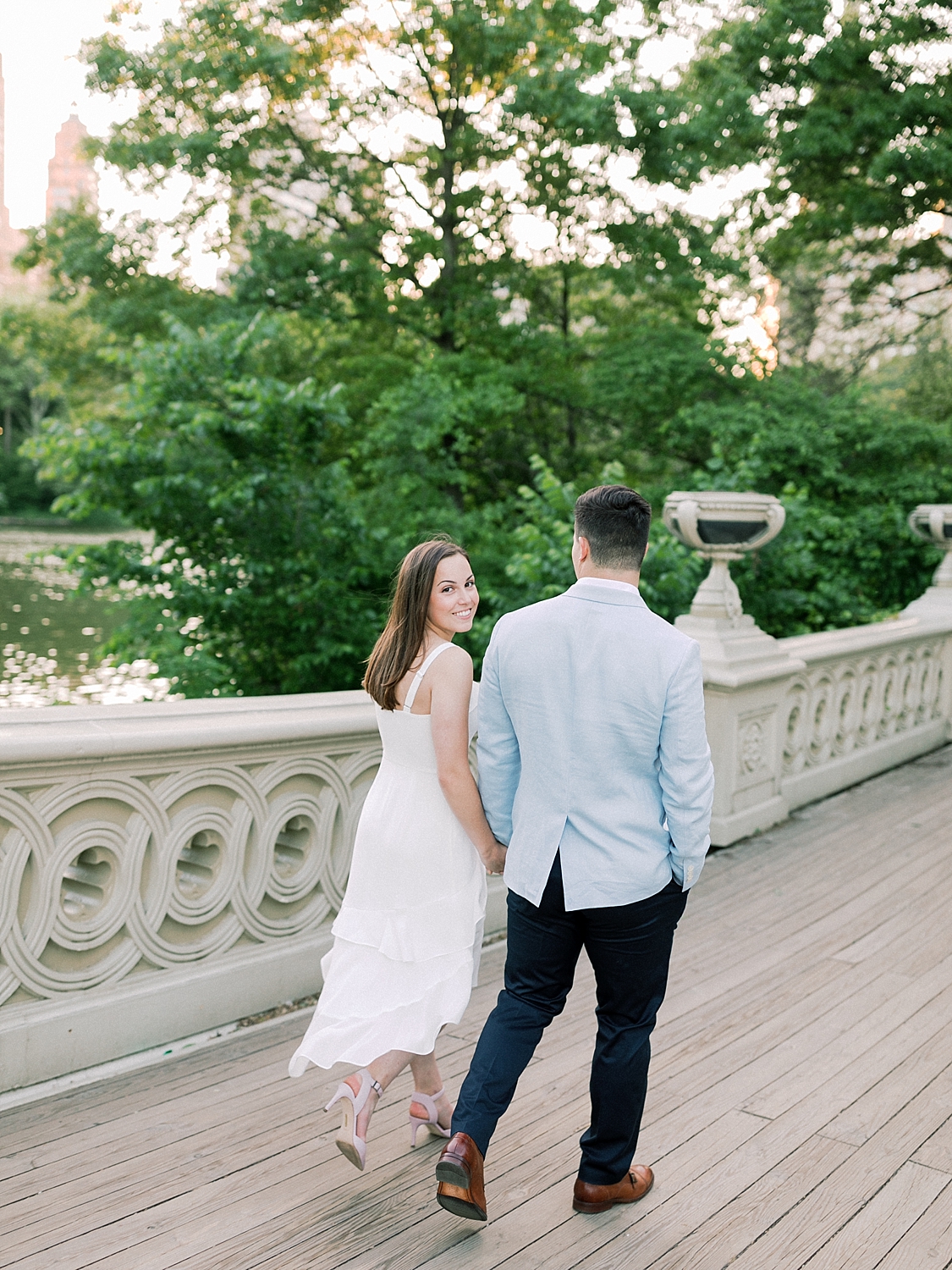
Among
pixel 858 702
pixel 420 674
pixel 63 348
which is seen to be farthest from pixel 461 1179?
pixel 63 348

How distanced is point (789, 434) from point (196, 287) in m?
8.61

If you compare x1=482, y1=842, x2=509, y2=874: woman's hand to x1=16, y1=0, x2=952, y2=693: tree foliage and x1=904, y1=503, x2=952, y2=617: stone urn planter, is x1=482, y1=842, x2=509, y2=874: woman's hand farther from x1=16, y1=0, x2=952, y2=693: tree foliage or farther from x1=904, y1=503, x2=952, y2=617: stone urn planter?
x1=904, y1=503, x2=952, y2=617: stone urn planter

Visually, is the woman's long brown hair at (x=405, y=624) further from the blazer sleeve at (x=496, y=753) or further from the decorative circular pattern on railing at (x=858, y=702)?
the decorative circular pattern on railing at (x=858, y=702)

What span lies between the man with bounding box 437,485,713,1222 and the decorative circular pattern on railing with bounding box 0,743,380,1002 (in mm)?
1363

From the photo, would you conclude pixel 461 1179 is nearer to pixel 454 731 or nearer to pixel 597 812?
pixel 597 812

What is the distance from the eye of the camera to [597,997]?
8.49 feet

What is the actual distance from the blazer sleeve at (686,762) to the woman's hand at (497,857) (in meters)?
0.48

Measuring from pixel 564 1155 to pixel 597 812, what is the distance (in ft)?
3.76

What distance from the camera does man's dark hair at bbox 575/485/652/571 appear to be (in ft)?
8.14

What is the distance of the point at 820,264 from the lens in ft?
54.2

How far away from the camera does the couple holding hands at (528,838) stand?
2.46 m

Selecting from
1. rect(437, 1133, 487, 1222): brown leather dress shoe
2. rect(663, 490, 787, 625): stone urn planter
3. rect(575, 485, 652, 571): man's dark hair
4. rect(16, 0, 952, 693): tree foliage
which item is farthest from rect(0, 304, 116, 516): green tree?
rect(437, 1133, 487, 1222): brown leather dress shoe

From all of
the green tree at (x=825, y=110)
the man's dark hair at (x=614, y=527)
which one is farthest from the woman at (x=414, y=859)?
the green tree at (x=825, y=110)

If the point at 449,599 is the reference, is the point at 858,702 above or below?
below
